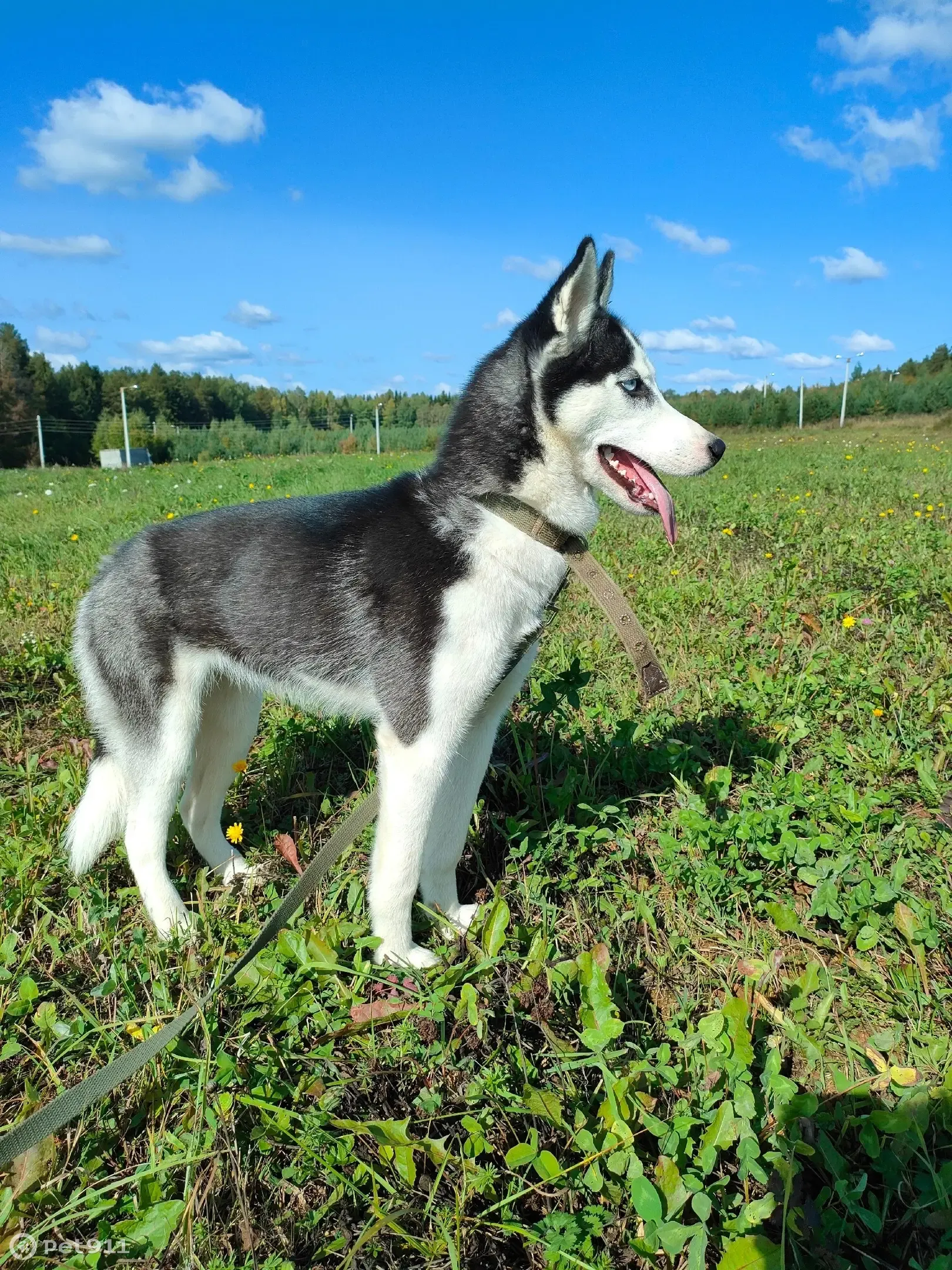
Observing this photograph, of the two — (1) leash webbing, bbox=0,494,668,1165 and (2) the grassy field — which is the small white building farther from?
(1) leash webbing, bbox=0,494,668,1165

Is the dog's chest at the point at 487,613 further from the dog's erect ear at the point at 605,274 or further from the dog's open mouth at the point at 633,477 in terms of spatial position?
the dog's erect ear at the point at 605,274

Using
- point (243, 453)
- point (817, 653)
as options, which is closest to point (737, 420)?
point (243, 453)

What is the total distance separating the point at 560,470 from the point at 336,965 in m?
1.64

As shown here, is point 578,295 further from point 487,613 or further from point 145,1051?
point 145,1051

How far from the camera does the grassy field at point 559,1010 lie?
5.72ft

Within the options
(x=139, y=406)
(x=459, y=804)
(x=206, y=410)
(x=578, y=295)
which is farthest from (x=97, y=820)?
(x=206, y=410)

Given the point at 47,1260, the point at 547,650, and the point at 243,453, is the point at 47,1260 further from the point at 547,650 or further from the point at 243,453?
the point at 243,453

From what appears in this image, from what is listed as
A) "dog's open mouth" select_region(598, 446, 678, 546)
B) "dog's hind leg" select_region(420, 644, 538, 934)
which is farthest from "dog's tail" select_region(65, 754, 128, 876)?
"dog's open mouth" select_region(598, 446, 678, 546)

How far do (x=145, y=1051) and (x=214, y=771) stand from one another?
1.37 m

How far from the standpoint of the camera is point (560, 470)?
2.43 m

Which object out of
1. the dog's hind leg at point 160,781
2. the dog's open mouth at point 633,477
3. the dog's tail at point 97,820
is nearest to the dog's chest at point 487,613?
the dog's open mouth at point 633,477

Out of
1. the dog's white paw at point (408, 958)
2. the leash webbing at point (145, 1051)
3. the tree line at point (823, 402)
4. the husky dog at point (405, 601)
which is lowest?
the dog's white paw at point (408, 958)

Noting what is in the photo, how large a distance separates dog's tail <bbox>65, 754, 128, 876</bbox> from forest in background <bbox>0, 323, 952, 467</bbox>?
35.0m

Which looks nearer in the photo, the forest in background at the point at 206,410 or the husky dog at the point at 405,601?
the husky dog at the point at 405,601
